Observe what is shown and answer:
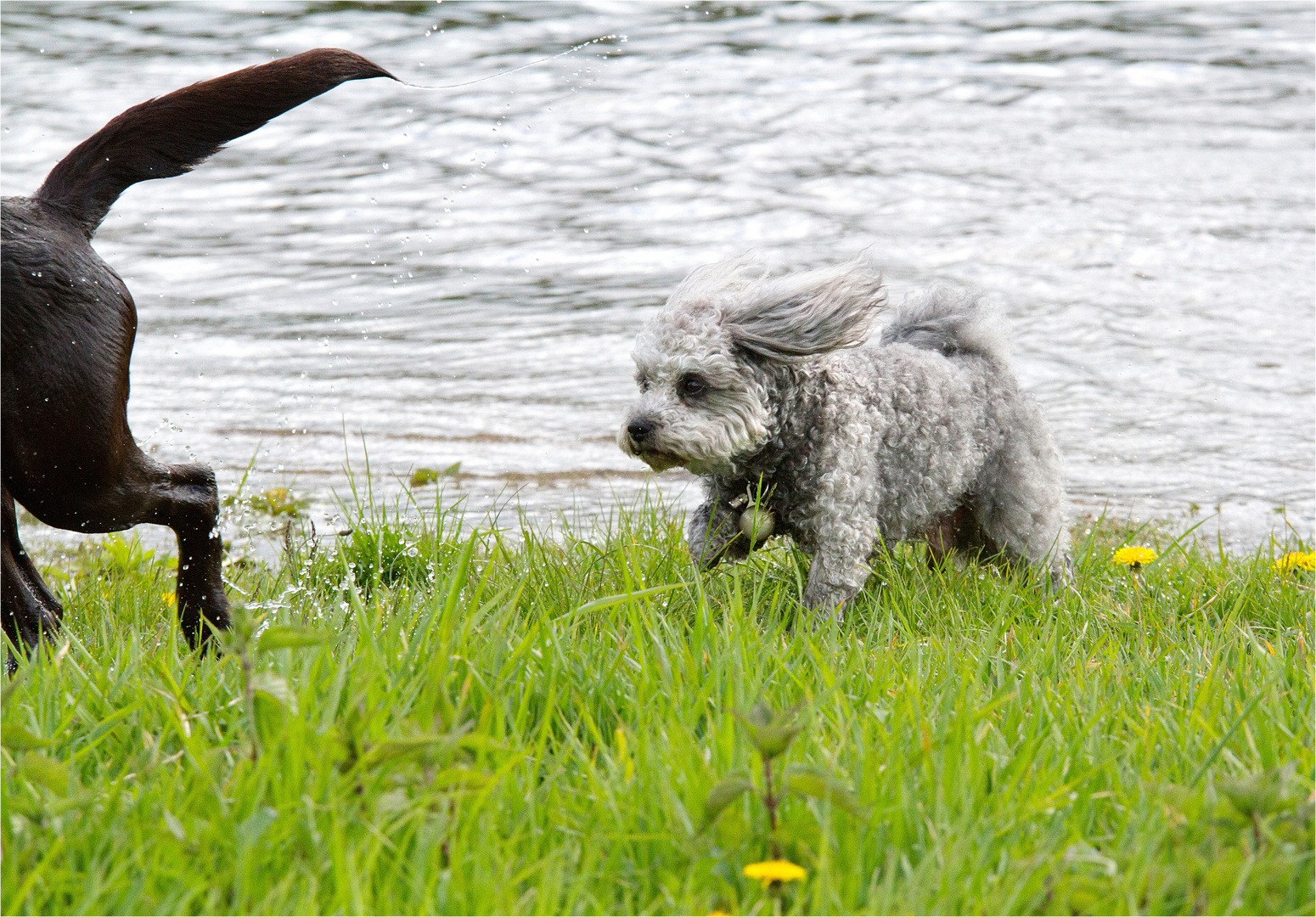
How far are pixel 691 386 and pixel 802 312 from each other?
38cm

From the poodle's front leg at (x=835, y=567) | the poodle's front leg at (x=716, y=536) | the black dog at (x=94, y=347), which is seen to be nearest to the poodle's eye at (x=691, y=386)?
the poodle's front leg at (x=716, y=536)

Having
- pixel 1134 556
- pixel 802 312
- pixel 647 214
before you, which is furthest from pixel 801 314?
pixel 647 214

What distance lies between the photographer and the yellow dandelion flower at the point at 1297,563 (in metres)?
4.22

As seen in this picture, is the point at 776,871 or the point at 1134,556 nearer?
the point at 776,871

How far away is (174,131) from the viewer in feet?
11.0

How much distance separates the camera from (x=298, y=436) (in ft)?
21.0

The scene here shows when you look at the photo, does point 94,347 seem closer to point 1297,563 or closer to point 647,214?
point 1297,563

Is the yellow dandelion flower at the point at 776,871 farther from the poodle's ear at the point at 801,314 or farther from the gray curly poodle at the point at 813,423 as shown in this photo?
the poodle's ear at the point at 801,314

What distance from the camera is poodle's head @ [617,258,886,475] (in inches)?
144

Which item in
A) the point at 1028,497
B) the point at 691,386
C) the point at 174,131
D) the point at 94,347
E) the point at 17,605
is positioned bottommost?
the point at 1028,497

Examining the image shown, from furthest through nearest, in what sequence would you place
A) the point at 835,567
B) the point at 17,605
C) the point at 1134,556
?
1. the point at 1134,556
2. the point at 835,567
3. the point at 17,605

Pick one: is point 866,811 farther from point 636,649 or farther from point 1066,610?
point 1066,610

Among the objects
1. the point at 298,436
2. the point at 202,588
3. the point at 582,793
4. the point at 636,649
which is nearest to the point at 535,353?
the point at 298,436

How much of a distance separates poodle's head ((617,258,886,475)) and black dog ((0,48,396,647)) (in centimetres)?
109
